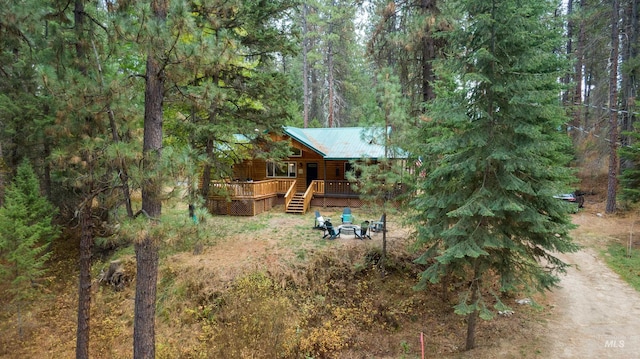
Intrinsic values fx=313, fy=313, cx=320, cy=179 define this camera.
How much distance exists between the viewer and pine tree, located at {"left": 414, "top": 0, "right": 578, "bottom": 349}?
6102 millimetres

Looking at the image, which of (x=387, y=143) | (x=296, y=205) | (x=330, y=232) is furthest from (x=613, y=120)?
(x=296, y=205)

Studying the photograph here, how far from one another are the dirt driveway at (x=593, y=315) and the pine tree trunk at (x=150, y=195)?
27.2ft

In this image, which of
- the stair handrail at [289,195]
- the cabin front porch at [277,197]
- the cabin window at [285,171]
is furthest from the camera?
the cabin window at [285,171]

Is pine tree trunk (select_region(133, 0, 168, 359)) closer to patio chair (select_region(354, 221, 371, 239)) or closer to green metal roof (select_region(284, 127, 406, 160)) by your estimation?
patio chair (select_region(354, 221, 371, 239))

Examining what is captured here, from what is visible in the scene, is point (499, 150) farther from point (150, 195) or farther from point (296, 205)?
point (296, 205)

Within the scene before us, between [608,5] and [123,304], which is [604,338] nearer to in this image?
[123,304]

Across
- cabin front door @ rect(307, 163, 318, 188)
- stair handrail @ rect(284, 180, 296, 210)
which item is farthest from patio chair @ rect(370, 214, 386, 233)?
cabin front door @ rect(307, 163, 318, 188)

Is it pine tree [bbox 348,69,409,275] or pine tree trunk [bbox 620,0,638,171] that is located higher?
pine tree trunk [bbox 620,0,638,171]

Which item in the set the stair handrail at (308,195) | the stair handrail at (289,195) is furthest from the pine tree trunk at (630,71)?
the stair handrail at (289,195)

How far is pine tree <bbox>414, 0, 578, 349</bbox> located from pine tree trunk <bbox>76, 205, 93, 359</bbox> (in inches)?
303

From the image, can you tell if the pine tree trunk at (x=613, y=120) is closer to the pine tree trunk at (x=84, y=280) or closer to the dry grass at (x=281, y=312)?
the dry grass at (x=281, y=312)

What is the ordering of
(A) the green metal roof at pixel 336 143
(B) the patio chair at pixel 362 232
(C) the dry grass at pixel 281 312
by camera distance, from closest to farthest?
(C) the dry grass at pixel 281 312 → (B) the patio chair at pixel 362 232 → (A) the green metal roof at pixel 336 143

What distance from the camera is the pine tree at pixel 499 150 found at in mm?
6102

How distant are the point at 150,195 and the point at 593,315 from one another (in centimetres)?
1094
